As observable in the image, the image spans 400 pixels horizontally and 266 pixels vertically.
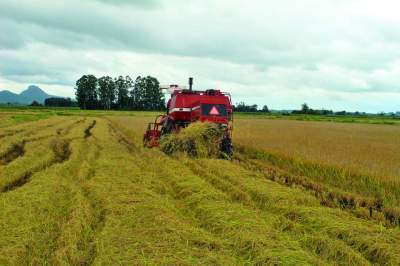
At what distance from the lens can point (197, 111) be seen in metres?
14.3

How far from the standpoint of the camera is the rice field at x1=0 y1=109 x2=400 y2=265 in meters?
4.78

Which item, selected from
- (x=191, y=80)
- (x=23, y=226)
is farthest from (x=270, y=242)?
(x=191, y=80)

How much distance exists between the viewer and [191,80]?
1598cm

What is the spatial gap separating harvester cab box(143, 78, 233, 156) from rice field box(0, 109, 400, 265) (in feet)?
9.72

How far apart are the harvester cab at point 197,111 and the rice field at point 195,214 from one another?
2963 millimetres

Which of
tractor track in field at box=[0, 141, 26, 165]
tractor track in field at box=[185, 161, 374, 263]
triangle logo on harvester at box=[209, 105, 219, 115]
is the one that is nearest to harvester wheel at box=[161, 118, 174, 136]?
triangle logo on harvester at box=[209, 105, 219, 115]

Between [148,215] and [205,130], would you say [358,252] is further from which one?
[205,130]

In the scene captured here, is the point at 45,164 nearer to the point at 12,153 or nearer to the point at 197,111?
the point at 12,153

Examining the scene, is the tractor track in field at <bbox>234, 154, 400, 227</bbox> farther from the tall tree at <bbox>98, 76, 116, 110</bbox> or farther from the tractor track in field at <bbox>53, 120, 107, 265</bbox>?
the tall tree at <bbox>98, 76, 116, 110</bbox>

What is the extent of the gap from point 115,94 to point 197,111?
90.9 metres

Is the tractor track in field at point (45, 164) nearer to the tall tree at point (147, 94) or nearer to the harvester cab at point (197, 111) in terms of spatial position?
the harvester cab at point (197, 111)

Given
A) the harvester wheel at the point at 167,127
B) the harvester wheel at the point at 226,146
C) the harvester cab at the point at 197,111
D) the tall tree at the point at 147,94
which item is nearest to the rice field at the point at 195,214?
the harvester wheel at the point at 226,146

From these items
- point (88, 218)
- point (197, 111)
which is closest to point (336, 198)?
point (88, 218)

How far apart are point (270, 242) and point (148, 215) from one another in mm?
1979
